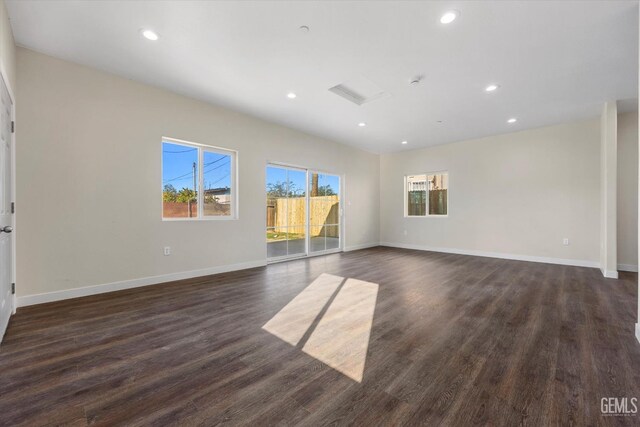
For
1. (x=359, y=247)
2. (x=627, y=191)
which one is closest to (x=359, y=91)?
(x=359, y=247)

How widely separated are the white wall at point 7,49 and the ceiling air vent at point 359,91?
131 inches

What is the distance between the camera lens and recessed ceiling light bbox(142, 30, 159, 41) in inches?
105

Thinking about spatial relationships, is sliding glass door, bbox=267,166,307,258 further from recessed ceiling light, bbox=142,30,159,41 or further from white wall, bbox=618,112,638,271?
white wall, bbox=618,112,638,271

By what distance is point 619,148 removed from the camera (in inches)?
197

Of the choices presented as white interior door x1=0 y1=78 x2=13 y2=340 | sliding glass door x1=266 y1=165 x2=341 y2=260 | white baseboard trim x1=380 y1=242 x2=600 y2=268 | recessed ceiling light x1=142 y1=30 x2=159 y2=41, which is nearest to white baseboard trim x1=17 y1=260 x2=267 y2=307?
white interior door x1=0 y1=78 x2=13 y2=340

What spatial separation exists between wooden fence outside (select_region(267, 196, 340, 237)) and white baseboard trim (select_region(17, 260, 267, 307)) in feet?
4.17

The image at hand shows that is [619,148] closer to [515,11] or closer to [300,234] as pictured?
[515,11]

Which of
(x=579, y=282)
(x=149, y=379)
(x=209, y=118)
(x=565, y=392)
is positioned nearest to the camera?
(x=565, y=392)

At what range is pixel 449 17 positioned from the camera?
8.02 ft

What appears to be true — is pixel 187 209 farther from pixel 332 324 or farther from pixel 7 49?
pixel 332 324

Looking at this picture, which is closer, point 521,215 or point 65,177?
point 65,177

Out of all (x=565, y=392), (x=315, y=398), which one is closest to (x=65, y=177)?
(x=315, y=398)

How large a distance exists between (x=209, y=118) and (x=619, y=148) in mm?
7470

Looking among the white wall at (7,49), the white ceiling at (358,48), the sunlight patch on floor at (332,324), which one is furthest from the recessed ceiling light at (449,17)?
the white wall at (7,49)
